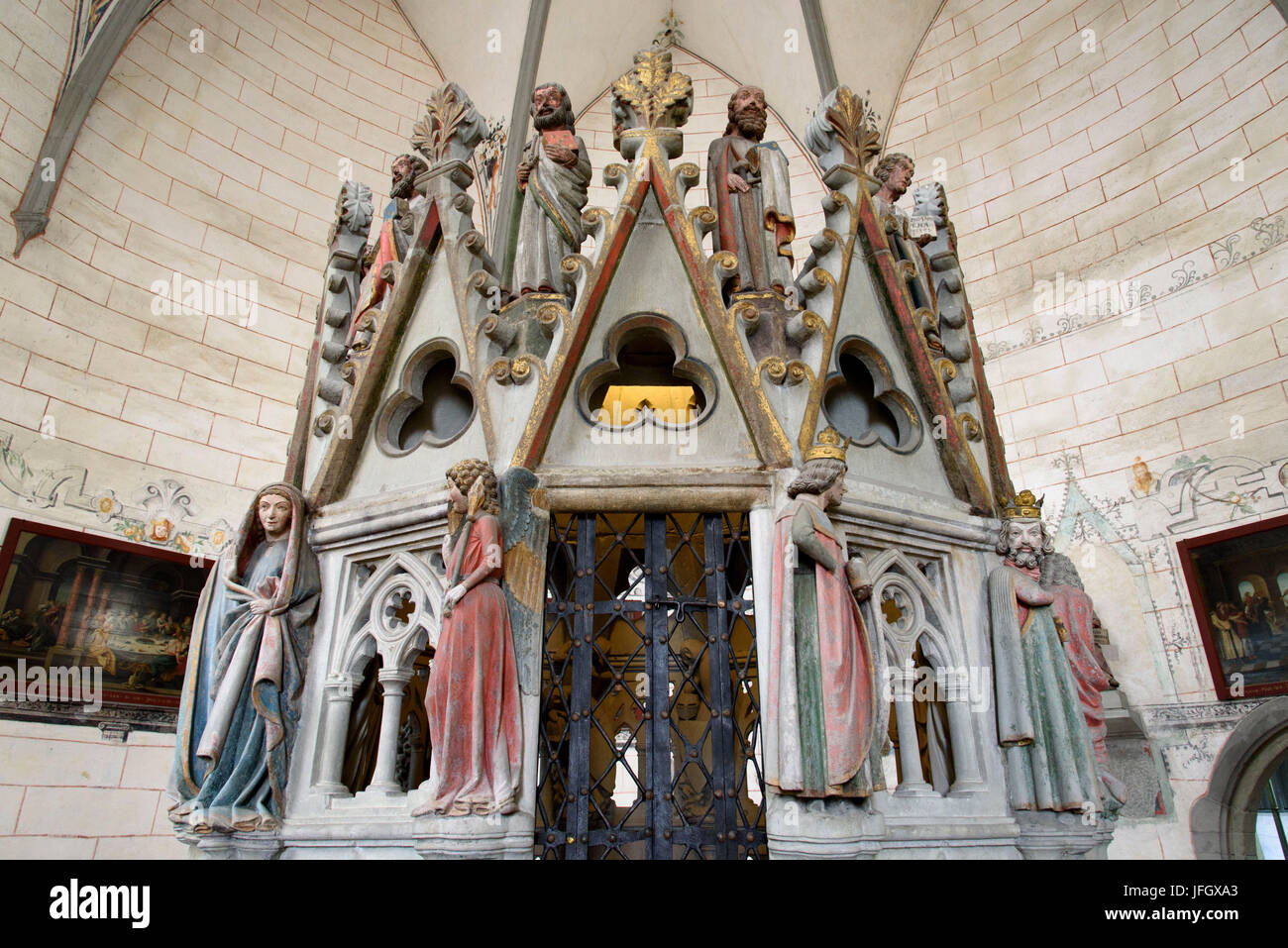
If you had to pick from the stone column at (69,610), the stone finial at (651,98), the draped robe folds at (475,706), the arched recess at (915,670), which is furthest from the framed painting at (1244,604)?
the stone column at (69,610)

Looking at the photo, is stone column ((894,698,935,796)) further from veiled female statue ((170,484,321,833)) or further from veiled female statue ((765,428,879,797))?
veiled female statue ((170,484,321,833))

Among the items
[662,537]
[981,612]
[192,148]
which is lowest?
[981,612]

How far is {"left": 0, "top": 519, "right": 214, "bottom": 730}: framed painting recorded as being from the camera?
639 centimetres

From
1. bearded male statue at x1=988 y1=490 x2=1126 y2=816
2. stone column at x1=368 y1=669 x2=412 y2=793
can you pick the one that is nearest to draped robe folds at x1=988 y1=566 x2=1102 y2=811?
bearded male statue at x1=988 y1=490 x2=1126 y2=816

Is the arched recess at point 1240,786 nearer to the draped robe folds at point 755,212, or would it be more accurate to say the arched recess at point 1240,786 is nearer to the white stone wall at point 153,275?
the draped robe folds at point 755,212

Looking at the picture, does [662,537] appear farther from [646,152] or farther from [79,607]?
[79,607]

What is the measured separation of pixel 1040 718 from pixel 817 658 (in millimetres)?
1342

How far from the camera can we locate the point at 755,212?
5.04 m

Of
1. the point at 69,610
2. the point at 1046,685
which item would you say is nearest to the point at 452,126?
the point at 1046,685

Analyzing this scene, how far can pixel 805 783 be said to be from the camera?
345cm

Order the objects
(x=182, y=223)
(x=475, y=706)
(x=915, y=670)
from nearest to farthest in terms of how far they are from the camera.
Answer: (x=475, y=706), (x=915, y=670), (x=182, y=223)

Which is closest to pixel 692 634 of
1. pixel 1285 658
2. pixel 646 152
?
A: pixel 646 152

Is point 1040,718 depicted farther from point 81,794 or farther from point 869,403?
point 81,794

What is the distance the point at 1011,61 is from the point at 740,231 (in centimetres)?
710
